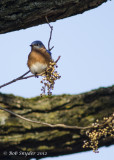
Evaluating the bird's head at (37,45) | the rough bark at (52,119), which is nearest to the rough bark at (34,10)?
the bird's head at (37,45)

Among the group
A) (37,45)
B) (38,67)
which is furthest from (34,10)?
(37,45)

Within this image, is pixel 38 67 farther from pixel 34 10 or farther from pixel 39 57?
pixel 34 10

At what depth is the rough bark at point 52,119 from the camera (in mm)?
3666

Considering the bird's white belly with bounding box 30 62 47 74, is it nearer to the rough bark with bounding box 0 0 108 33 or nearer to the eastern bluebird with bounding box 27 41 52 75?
the eastern bluebird with bounding box 27 41 52 75

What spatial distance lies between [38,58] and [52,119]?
2.20 metres

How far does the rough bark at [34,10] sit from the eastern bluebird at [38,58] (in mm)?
729

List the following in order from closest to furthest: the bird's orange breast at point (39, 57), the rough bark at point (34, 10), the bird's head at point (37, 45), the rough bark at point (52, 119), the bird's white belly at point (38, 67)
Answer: the rough bark at point (52, 119) < the rough bark at point (34, 10) < the bird's white belly at point (38, 67) < the bird's orange breast at point (39, 57) < the bird's head at point (37, 45)

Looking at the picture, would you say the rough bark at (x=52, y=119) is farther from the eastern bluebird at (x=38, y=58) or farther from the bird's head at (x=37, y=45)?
the bird's head at (x=37, y=45)

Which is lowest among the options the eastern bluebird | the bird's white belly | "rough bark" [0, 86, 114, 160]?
"rough bark" [0, 86, 114, 160]

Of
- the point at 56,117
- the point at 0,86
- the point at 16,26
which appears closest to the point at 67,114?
the point at 56,117

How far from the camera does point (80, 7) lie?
16.9 feet

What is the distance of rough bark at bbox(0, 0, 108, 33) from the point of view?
4.76m

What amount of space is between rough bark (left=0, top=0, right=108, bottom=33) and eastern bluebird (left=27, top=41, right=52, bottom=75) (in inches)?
28.7

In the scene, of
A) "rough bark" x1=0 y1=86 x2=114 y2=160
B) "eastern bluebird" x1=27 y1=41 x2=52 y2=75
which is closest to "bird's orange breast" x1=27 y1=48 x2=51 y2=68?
"eastern bluebird" x1=27 y1=41 x2=52 y2=75
